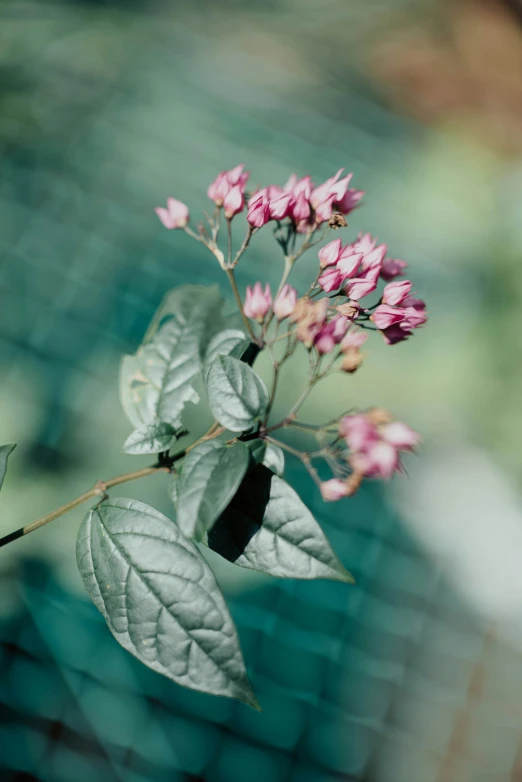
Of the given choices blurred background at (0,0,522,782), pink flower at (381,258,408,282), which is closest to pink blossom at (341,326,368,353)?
pink flower at (381,258,408,282)

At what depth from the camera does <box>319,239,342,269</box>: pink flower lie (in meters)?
0.65

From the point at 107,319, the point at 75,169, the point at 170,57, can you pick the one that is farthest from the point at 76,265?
the point at 170,57

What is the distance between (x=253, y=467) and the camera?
1.95ft

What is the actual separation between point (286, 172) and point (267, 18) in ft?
2.90

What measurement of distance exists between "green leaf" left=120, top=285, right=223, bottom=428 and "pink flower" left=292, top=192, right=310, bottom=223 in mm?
178

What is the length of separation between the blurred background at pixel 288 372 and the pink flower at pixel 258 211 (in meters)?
0.93

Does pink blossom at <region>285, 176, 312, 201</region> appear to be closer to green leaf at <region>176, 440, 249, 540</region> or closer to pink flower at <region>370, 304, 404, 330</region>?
pink flower at <region>370, 304, 404, 330</region>

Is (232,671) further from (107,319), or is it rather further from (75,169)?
(75,169)

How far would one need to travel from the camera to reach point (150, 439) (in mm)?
631

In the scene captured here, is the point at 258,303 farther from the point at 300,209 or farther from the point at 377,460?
the point at 377,460

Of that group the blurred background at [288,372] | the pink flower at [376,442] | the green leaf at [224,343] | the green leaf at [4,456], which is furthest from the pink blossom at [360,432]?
the blurred background at [288,372]

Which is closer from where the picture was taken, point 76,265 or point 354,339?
point 354,339

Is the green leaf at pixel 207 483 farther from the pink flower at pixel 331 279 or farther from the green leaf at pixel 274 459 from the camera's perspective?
the pink flower at pixel 331 279

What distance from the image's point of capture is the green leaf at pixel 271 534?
1.86 feet
